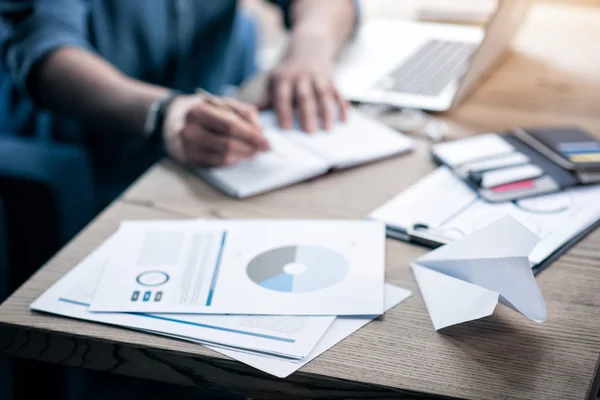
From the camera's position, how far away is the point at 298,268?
689 millimetres

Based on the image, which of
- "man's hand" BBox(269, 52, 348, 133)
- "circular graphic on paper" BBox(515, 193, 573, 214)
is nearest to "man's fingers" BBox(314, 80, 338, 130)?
"man's hand" BBox(269, 52, 348, 133)

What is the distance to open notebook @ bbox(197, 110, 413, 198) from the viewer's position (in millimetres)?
868

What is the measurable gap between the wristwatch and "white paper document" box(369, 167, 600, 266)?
0.37 m

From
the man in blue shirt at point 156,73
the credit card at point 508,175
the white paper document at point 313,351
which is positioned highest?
the white paper document at point 313,351

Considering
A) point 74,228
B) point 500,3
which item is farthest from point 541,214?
point 74,228

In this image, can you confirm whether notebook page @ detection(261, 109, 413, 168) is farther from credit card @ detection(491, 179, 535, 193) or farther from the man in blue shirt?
credit card @ detection(491, 179, 535, 193)

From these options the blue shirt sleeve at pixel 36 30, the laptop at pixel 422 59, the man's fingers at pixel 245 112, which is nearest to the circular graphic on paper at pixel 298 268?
the man's fingers at pixel 245 112

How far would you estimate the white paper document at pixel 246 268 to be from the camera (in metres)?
0.64

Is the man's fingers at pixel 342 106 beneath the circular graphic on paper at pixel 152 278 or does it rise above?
beneath

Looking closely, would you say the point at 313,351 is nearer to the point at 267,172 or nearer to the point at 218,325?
the point at 218,325

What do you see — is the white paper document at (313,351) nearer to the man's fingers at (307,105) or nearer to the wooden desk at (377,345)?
the wooden desk at (377,345)

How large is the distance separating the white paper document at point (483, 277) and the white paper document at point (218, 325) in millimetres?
106

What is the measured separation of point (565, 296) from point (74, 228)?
2.84 ft

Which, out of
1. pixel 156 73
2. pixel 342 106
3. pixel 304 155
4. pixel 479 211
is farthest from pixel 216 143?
pixel 156 73
